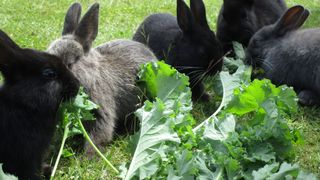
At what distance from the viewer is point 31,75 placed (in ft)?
9.71

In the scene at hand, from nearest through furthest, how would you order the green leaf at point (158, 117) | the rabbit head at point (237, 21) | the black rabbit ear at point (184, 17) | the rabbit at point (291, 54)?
the green leaf at point (158, 117), the rabbit at point (291, 54), the black rabbit ear at point (184, 17), the rabbit head at point (237, 21)

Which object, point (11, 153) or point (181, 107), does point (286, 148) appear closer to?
point (181, 107)

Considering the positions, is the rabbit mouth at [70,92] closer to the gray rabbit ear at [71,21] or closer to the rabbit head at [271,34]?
the gray rabbit ear at [71,21]

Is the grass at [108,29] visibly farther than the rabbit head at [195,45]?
No

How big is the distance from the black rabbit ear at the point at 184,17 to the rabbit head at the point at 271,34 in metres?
0.85

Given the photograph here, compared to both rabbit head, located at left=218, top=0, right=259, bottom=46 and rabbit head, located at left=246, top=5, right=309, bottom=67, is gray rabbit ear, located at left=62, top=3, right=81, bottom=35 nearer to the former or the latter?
rabbit head, located at left=218, top=0, right=259, bottom=46

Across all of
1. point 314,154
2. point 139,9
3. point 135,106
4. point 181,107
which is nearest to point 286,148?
point 314,154

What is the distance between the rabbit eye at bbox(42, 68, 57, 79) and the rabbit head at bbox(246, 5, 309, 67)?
2571 millimetres

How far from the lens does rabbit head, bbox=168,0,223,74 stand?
4.47m

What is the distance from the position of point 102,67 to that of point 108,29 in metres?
2.33

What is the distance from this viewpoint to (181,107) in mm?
3449

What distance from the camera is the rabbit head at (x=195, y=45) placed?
4473mm

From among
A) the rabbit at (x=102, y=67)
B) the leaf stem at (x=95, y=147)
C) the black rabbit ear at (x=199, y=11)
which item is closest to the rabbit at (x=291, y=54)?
the black rabbit ear at (x=199, y=11)

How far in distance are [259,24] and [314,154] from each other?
7.85 ft
